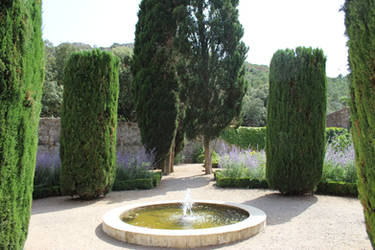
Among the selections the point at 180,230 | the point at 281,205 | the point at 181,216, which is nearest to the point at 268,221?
the point at 281,205

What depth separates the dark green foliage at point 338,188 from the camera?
269 inches

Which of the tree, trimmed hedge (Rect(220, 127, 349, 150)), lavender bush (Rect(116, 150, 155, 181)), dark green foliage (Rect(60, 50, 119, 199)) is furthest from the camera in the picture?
trimmed hedge (Rect(220, 127, 349, 150))

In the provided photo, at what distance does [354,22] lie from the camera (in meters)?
2.37

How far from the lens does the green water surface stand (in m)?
4.50

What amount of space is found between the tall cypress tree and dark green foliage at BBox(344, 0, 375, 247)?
9016 millimetres

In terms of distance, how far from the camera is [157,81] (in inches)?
442

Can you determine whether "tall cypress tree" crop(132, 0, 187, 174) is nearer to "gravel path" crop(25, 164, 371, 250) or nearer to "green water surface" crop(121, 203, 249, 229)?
"gravel path" crop(25, 164, 371, 250)

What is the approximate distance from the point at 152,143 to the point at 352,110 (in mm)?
9134

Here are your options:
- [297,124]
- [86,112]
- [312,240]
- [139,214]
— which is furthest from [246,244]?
[86,112]

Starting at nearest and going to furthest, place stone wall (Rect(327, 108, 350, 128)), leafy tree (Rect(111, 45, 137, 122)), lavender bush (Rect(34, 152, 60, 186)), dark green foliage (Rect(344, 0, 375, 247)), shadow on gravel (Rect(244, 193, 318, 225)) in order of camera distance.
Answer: dark green foliage (Rect(344, 0, 375, 247)), shadow on gravel (Rect(244, 193, 318, 225)), lavender bush (Rect(34, 152, 60, 186)), leafy tree (Rect(111, 45, 137, 122)), stone wall (Rect(327, 108, 350, 128))

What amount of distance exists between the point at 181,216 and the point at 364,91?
3.60 meters

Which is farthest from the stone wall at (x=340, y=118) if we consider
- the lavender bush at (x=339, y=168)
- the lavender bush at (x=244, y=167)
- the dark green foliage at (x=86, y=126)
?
the dark green foliage at (x=86, y=126)

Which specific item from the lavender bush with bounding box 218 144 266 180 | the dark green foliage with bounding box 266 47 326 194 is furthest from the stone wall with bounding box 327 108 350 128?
the dark green foliage with bounding box 266 47 326 194

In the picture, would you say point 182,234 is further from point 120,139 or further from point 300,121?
point 120,139
